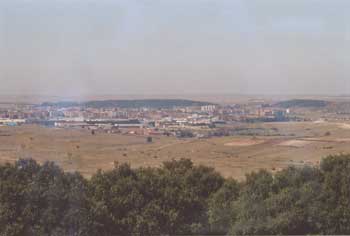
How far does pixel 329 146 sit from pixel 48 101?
25.9ft

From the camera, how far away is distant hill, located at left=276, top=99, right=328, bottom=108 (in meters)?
14.6

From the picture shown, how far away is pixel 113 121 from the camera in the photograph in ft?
47.5

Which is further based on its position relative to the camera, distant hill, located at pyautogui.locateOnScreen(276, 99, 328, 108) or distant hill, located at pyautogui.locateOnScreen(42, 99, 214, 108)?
distant hill, located at pyautogui.locateOnScreen(276, 99, 328, 108)

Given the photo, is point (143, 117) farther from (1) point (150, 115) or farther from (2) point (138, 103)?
(2) point (138, 103)

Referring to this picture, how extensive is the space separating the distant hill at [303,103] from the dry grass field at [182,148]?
63cm

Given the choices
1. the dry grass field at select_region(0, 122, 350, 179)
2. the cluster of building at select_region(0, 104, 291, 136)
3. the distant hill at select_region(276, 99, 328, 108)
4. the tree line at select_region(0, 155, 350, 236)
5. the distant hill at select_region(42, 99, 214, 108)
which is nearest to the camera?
the tree line at select_region(0, 155, 350, 236)

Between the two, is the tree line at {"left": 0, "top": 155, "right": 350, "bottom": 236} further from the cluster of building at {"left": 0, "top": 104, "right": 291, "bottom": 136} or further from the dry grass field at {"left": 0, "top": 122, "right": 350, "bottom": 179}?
the cluster of building at {"left": 0, "top": 104, "right": 291, "bottom": 136}

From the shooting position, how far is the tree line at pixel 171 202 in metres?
7.74

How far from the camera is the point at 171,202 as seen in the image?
30.5 ft

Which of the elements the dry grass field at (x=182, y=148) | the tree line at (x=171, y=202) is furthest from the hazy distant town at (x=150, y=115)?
the tree line at (x=171, y=202)

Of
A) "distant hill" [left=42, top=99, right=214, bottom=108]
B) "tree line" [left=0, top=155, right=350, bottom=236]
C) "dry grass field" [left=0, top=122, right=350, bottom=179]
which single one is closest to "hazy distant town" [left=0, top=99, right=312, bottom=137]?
"distant hill" [left=42, top=99, right=214, bottom=108]

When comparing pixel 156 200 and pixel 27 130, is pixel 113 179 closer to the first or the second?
pixel 156 200

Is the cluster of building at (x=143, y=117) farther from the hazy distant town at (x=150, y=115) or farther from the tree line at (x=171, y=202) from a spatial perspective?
the tree line at (x=171, y=202)

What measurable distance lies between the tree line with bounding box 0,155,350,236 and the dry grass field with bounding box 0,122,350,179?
83cm
